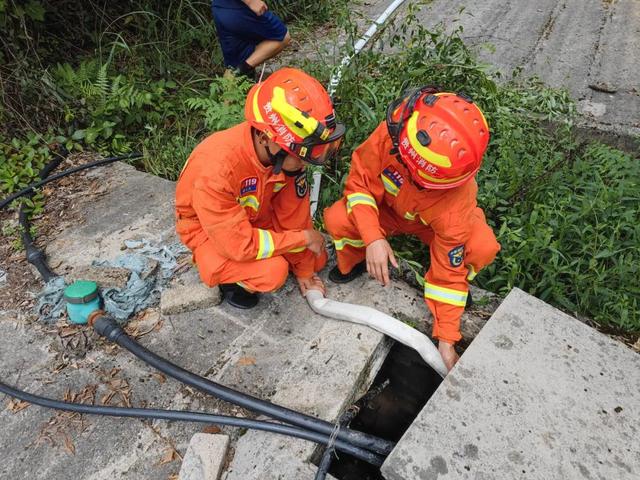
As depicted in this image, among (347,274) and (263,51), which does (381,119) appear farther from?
(263,51)

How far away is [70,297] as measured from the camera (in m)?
2.39

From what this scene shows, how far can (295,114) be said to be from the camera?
1947mm

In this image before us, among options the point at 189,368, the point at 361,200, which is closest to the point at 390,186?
the point at 361,200

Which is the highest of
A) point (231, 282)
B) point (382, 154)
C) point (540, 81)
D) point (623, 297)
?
point (382, 154)

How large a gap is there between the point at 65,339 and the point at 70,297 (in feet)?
0.90

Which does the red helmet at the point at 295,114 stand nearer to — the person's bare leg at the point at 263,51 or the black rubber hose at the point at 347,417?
the black rubber hose at the point at 347,417

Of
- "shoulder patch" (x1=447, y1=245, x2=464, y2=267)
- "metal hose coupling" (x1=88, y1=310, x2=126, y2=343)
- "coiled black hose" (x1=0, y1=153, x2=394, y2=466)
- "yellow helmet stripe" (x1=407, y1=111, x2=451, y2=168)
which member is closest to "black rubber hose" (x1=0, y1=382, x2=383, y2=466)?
"coiled black hose" (x1=0, y1=153, x2=394, y2=466)

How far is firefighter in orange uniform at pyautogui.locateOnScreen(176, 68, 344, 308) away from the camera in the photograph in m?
2.00

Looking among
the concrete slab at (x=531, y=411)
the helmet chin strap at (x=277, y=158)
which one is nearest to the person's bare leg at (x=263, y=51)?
the helmet chin strap at (x=277, y=158)

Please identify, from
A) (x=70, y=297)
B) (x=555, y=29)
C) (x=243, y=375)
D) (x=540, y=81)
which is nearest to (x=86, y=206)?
(x=70, y=297)

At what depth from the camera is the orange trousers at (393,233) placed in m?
2.35

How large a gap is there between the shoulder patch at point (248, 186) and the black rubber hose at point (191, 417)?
1.06 meters

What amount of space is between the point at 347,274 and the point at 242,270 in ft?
2.17

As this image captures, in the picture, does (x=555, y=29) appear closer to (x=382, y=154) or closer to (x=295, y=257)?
(x=382, y=154)
